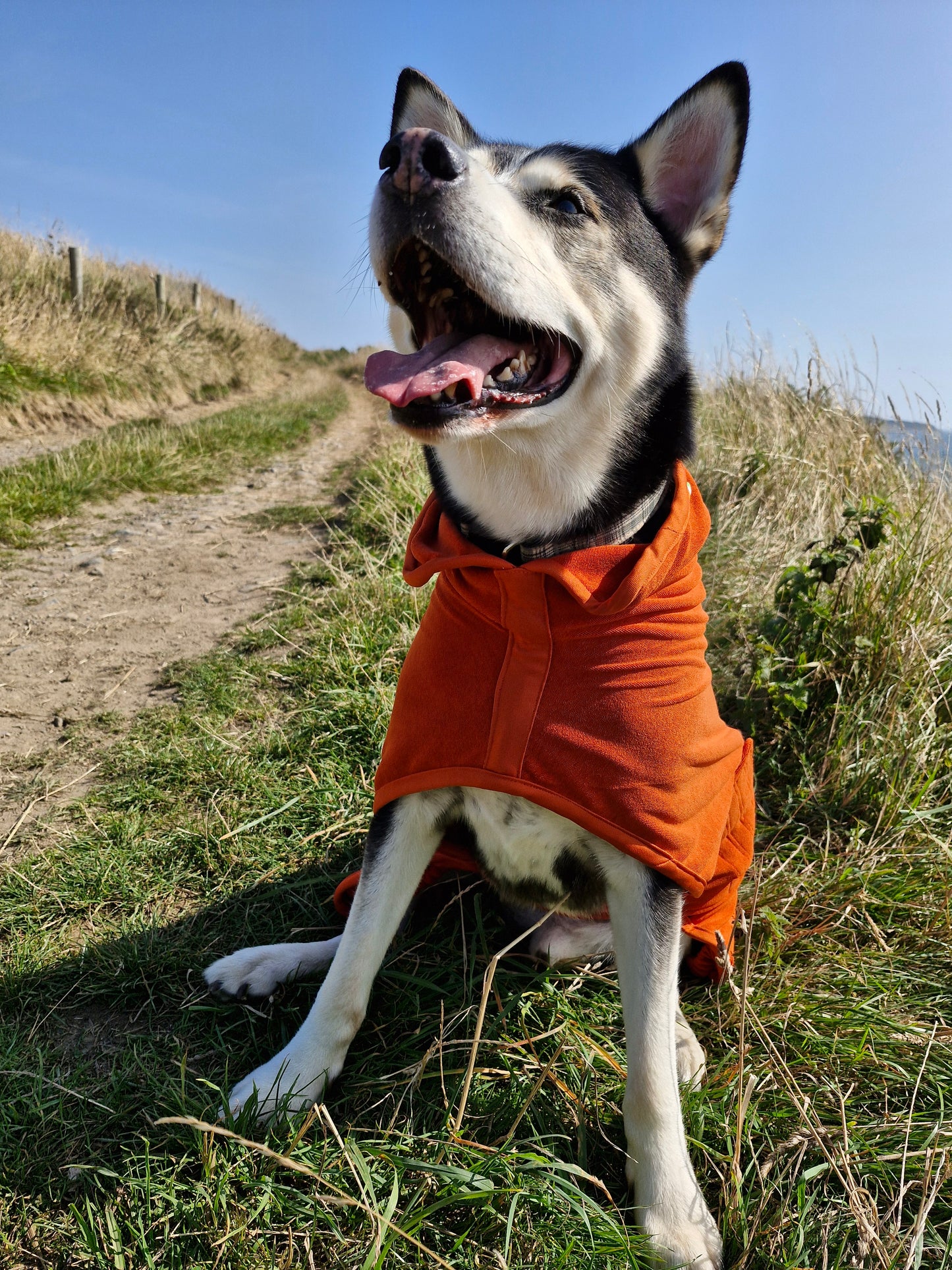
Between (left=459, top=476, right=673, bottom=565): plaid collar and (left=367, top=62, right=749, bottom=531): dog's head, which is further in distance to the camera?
(left=459, top=476, right=673, bottom=565): plaid collar

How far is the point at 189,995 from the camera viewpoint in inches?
81.7

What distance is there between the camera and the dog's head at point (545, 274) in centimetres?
170

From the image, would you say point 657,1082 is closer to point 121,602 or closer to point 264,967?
point 264,967

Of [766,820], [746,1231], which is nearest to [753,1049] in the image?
[746,1231]

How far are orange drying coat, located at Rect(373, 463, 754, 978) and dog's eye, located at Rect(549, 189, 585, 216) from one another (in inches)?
29.9

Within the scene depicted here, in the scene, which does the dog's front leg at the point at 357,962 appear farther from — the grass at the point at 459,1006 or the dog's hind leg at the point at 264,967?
the dog's hind leg at the point at 264,967

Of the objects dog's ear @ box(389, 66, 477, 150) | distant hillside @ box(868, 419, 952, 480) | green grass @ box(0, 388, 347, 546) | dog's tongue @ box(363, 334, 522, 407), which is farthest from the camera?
green grass @ box(0, 388, 347, 546)

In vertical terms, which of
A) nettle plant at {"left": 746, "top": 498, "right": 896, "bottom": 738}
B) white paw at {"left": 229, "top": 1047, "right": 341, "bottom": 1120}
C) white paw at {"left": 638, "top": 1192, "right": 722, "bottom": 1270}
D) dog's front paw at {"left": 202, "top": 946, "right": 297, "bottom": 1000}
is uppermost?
nettle plant at {"left": 746, "top": 498, "right": 896, "bottom": 738}

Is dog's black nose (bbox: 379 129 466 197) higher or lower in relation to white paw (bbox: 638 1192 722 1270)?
higher

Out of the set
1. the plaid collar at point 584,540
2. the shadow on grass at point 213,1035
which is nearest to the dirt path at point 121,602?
the shadow on grass at point 213,1035

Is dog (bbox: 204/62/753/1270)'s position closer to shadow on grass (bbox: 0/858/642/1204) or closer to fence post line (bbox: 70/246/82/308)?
shadow on grass (bbox: 0/858/642/1204)

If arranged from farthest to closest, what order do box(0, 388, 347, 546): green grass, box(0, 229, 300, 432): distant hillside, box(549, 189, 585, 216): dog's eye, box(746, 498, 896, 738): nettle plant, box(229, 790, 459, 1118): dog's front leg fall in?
box(0, 229, 300, 432): distant hillside, box(0, 388, 347, 546): green grass, box(746, 498, 896, 738): nettle plant, box(549, 189, 585, 216): dog's eye, box(229, 790, 459, 1118): dog's front leg

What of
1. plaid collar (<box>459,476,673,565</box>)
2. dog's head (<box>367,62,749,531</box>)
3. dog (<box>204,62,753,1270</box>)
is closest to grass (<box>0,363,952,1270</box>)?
dog (<box>204,62,753,1270</box>)

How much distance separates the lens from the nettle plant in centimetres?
315
